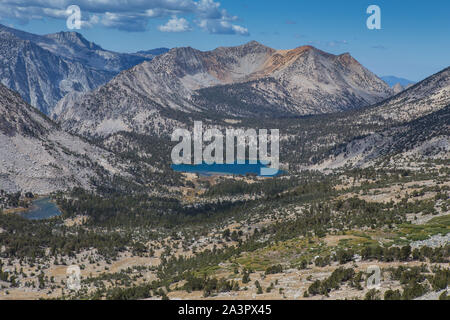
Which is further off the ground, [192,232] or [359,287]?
[359,287]

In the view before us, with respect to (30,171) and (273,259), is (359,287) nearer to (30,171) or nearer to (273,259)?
(273,259)

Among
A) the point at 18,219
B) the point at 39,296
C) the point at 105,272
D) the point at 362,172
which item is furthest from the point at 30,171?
the point at 362,172

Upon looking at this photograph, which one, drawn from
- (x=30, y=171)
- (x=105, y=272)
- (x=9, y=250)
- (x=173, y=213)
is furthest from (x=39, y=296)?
(x=30, y=171)

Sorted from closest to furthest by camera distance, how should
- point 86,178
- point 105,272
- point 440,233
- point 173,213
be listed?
1. point 440,233
2. point 105,272
3. point 173,213
4. point 86,178

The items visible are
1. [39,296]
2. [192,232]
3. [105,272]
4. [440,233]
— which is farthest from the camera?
[192,232]
